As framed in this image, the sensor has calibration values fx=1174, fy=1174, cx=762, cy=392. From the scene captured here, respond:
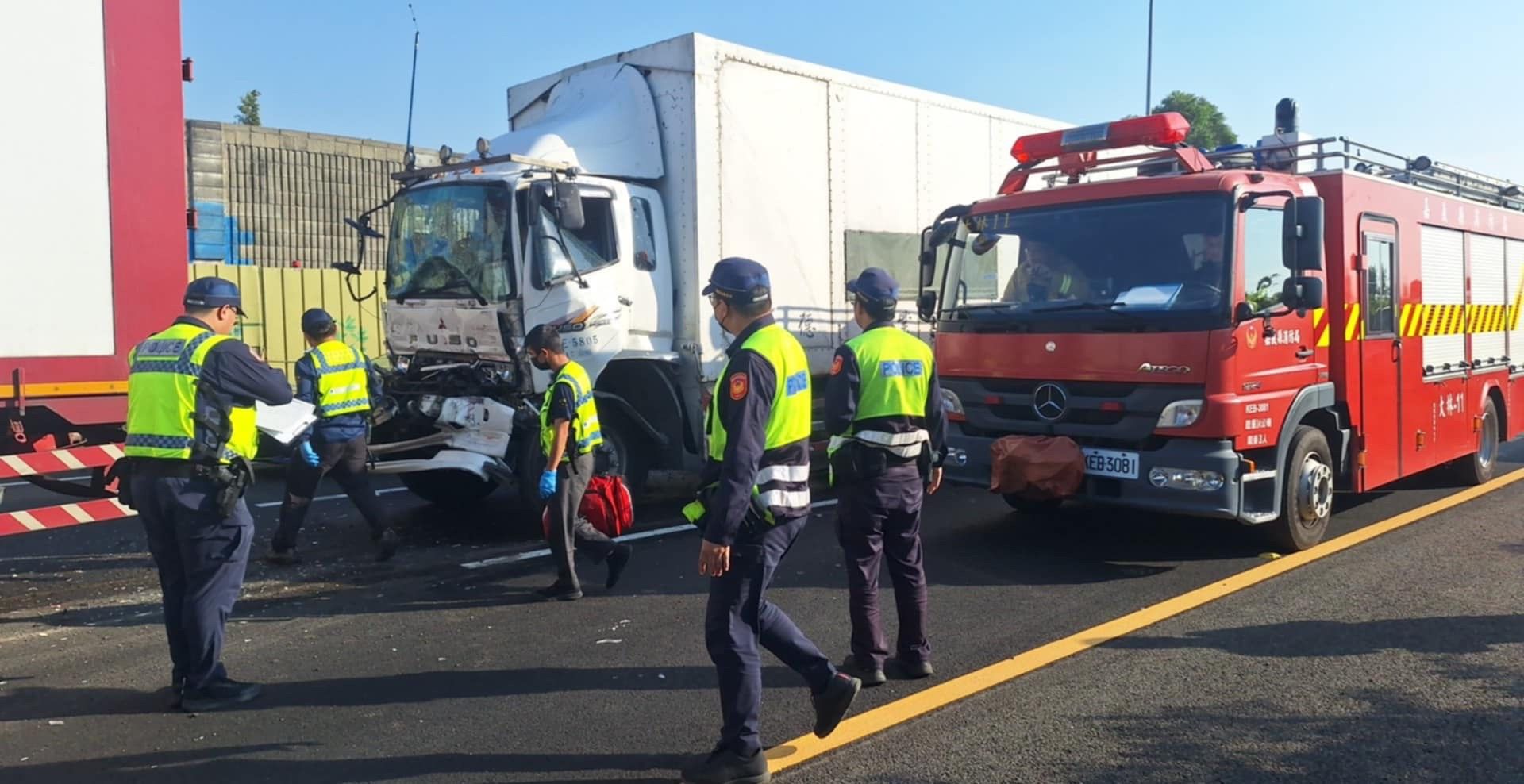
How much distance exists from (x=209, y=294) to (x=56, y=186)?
4.86 feet

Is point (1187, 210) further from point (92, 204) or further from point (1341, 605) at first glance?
point (92, 204)

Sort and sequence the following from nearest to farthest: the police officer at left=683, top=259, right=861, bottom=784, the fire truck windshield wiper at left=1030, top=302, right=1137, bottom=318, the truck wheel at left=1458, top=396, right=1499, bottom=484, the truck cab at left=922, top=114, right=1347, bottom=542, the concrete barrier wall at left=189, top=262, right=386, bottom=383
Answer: the police officer at left=683, top=259, right=861, bottom=784 → the truck cab at left=922, top=114, right=1347, bottom=542 → the fire truck windshield wiper at left=1030, top=302, right=1137, bottom=318 → the truck wheel at left=1458, top=396, right=1499, bottom=484 → the concrete barrier wall at left=189, top=262, right=386, bottom=383

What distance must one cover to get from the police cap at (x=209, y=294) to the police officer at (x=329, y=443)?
8.53 ft

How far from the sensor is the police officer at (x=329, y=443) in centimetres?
747

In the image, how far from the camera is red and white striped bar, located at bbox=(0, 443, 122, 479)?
593 centimetres

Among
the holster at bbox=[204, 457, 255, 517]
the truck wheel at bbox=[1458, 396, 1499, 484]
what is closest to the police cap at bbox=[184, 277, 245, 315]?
the holster at bbox=[204, 457, 255, 517]

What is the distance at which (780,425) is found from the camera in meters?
4.02

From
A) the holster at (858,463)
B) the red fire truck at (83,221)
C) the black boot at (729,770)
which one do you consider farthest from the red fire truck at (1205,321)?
the red fire truck at (83,221)

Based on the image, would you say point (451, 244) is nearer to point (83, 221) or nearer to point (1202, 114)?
point (83, 221)

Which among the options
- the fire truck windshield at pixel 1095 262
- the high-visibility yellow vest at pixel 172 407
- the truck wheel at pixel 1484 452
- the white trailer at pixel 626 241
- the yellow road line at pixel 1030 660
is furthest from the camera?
the truck wheel at pixel 1484 452

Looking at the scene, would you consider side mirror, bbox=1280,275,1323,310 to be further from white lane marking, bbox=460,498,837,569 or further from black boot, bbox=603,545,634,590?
black boot, bbox=603,545,634,590

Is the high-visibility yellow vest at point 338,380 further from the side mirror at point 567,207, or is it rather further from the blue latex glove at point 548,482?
the blue latex glove at point 548,482

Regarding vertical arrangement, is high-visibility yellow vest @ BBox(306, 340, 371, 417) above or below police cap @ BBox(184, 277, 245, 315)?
below

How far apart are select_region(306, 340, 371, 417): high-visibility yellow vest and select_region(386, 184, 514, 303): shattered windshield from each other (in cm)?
113
